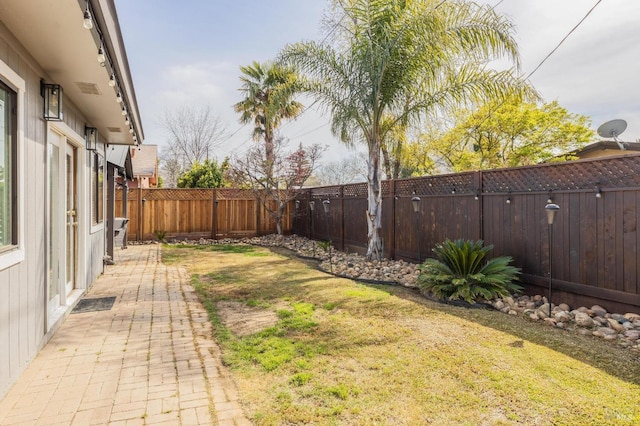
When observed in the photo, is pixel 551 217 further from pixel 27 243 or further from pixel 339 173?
pixel 339 173

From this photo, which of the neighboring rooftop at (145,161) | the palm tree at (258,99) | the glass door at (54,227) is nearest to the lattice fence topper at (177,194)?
the palm tree at (258,99)

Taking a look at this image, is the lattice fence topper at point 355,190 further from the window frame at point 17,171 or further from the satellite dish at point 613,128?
the window frame at point 17,171

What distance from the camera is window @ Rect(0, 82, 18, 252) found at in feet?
8.52

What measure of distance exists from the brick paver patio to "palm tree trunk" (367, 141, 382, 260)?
161 inches

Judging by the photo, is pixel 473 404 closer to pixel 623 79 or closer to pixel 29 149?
pixel 29 149

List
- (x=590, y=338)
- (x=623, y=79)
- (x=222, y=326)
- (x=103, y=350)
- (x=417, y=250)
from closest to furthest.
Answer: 1. (x=103, y=350)
2. (x=590, y=338)
3. (x=222, y=326)
4. (x=417, y=250)
5. (x=623, y=79)

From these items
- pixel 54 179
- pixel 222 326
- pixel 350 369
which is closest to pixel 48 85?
pixel 54 179

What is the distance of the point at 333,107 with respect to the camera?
304 inches

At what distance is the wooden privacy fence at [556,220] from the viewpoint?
4.13 meters

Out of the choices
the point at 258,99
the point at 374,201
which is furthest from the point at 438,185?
the point at 258,99

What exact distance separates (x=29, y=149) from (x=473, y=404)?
388cm

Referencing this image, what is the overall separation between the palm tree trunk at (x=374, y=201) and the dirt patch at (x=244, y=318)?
11.9 ft

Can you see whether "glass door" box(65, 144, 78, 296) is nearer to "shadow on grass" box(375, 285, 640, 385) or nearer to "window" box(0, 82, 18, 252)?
"window" box(0, 82, 18, 252)

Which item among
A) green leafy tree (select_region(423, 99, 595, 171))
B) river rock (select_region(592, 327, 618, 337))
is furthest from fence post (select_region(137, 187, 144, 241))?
river rock (select_region(592, 327, 618, 337))
